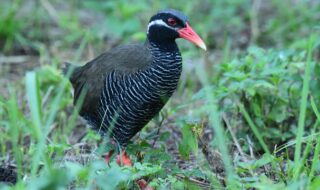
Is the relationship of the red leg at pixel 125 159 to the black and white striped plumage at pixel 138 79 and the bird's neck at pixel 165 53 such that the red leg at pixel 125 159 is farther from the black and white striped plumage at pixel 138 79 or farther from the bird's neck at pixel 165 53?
the bird's neck at pixel 165 53

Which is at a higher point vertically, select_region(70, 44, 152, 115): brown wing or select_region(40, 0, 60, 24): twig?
select_region(70, 44, 152, 115): brown wing

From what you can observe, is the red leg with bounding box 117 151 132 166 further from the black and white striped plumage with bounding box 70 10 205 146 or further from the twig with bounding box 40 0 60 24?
the twig with bounding box 40 0 60 24

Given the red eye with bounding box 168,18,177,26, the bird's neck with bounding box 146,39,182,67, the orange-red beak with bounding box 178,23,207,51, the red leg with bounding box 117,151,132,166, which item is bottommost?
the red leg with bounding box 117,151,132,166

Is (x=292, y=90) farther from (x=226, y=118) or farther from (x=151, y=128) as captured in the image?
(x=151, y=128)

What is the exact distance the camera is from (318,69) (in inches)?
221

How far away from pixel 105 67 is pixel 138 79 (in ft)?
1.20

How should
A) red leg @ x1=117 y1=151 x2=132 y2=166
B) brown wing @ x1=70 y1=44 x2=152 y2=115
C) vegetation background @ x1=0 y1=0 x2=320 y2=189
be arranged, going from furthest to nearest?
brown wing @ x1=70 y1=44 x2=152 y2=115 < red leg @ x1=117 y1=151 x2=132 y2=166 < vegetation background @ x1=0 y1=0 x2=320 y2=189

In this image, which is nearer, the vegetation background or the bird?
the vegetation background

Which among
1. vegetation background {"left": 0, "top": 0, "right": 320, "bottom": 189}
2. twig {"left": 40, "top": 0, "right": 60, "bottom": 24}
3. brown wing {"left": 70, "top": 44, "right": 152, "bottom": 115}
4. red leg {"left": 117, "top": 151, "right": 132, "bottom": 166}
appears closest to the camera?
vegetation background {"left": 0, "top": 0, "right": 320, "bottom": 189}

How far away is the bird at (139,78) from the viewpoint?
16.3 feet

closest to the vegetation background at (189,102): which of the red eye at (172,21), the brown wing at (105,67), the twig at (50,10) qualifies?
the twig at (50,10)

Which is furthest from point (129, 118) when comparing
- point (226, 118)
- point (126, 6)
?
point (126, 6)

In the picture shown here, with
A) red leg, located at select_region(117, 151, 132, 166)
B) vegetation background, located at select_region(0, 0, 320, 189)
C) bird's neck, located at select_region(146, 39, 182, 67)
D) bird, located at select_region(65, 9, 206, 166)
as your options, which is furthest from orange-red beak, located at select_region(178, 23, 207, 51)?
red leg, located at select_region(117, 151, 132, 166)

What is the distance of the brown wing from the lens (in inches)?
200
